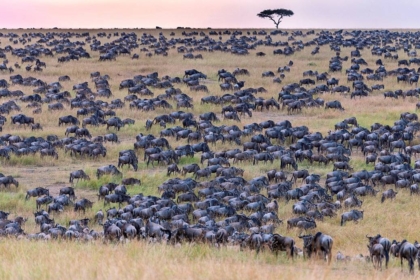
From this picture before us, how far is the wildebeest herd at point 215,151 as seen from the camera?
18.6 m

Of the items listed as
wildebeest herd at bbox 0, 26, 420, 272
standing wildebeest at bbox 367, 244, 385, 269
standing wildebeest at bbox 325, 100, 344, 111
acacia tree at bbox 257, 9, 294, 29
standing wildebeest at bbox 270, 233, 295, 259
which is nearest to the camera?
standing wildebeest at bbox 367, 244, 385, 269

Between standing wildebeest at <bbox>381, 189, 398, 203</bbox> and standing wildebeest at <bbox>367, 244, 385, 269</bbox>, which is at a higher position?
standing wildebeest at <bbox>367, 244, 385, 269</bbox>

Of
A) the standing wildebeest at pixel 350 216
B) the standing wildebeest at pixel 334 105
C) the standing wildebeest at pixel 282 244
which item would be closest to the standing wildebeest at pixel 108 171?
the standing wildebeest at pixel 350 216

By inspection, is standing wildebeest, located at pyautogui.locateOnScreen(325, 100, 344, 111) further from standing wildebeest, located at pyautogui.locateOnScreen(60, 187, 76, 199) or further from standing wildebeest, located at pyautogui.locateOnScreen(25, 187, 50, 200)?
standing wildebeest, located at pyautogui.locateOnScreen(25, 187, 50, 200)

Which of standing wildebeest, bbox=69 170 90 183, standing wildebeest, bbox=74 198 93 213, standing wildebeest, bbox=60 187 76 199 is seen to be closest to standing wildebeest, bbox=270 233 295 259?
standing wildebeest, bbox=74 198 93 213

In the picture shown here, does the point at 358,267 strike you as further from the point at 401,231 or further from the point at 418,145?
the point at 418,145

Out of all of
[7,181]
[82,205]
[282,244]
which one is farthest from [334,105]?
[282,244]

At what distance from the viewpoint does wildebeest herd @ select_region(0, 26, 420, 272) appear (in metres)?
18.6

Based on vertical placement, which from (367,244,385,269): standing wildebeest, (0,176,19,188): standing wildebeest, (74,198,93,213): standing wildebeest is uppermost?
(367,244,385,269): standing wildebeest

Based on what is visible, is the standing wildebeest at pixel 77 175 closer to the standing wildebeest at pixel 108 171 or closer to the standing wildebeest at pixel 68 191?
the standing wildebeest at pixel 108 171

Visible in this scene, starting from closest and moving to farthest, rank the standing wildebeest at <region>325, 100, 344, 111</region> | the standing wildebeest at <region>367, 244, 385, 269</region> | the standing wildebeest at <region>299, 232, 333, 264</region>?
the standing wildebeest at <region>367, 244, 385, 269</region>, the standing wildebeest at <region>299, 232, 333, 264</region>, the standing wildebeest at <region>325, 100, 344, 111</region>

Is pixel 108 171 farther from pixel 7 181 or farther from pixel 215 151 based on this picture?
pixel 215 151

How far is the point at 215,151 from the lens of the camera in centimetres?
3038

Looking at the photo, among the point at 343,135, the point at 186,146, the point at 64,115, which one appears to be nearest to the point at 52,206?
the point at 186,146
